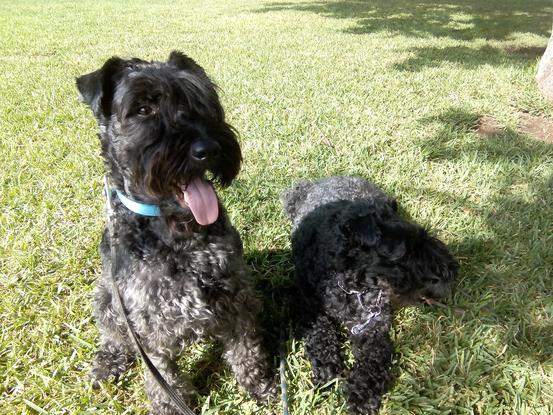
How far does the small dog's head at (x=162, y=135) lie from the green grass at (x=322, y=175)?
1.42 m

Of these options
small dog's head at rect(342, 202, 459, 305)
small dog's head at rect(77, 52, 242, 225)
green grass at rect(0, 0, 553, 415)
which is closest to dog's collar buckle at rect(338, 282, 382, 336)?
small dog's head at rect(342, 202, 459, 305)

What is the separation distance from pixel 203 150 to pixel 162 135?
233 mm

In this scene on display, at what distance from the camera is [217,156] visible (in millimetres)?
1935

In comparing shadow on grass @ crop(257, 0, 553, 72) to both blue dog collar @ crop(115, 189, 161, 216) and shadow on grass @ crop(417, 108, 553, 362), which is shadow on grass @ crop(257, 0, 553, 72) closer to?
shadow on grass @ crop(417, 108, 553, 362)

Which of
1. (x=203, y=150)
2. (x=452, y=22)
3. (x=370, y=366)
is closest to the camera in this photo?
(x=203, y=150)

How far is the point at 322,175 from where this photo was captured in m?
4.70

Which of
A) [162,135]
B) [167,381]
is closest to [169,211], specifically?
[162,135]

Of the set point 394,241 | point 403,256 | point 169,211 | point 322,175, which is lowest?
point 322,175

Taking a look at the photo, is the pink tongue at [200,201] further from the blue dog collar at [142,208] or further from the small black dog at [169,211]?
the blue dog collar at [142,208]

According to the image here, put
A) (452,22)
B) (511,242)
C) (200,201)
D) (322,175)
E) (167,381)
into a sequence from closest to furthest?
(200,201)
(167,381)
(511,242)
(322,175)
(452,22)

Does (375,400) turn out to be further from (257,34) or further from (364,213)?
(257,34)

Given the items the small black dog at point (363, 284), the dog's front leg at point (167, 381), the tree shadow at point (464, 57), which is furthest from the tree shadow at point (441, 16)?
the dog's front leg at point (167, 381)

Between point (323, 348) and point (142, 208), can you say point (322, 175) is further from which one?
point (142, 208)

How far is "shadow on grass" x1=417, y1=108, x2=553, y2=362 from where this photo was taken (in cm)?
293
